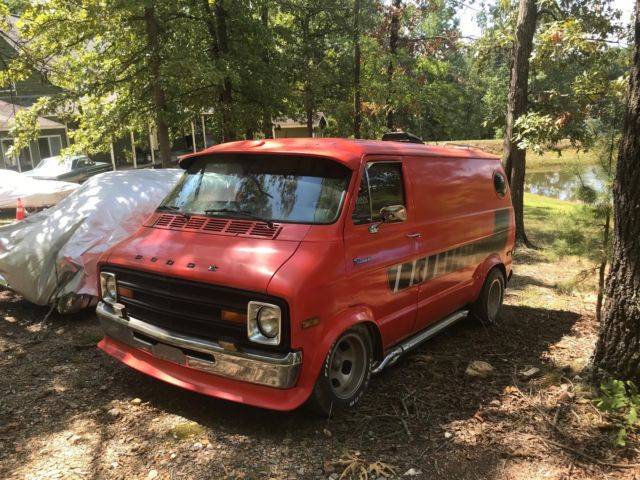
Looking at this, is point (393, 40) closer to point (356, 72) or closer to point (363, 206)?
point (356, 72)

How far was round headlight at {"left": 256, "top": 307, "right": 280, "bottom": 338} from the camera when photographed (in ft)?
10.9

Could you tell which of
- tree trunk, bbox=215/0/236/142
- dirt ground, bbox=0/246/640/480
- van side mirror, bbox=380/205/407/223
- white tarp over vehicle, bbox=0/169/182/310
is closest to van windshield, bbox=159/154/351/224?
van side mirror, bbox=380/205/407/223

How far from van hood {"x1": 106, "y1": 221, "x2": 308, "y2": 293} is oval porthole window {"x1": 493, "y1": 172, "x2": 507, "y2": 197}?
3435 mm

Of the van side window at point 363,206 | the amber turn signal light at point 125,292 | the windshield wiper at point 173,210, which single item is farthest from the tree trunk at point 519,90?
the amber turn signal light at point 125,292

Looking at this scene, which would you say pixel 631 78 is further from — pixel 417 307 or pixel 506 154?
pixel 506 154

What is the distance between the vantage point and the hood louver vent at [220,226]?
383 cm

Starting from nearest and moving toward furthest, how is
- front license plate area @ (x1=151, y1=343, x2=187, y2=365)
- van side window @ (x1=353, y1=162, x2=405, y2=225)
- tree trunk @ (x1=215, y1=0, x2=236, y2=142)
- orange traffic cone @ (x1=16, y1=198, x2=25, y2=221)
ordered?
1. front license plate area @ (x1=151, y1=343, x2=187, y2=365)
2. van side window @ (x1=353, y1=162, x2=405, y2=225)
3. tree trunk @ (x1=215, y1=0, x2=236, y2=142)
4. orange traffic cone @ (x1=16, y1=198, x2=25, y2=221)

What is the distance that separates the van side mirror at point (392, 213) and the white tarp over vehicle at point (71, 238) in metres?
3.51

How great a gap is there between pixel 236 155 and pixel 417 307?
2120mm

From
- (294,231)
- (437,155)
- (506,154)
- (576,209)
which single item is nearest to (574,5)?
(506,154)

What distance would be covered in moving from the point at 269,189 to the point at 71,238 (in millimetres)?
3123

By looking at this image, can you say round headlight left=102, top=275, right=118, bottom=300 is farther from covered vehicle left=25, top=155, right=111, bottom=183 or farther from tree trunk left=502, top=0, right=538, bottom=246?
covered vehicle left=25, top=155, right=111, bottom=183

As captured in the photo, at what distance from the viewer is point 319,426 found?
3703mm

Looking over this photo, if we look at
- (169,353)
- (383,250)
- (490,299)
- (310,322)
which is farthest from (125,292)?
(490,299)
